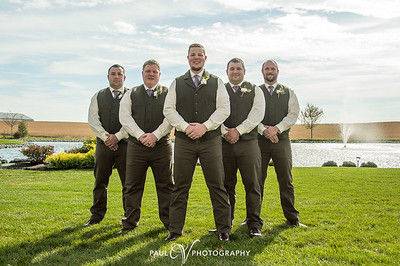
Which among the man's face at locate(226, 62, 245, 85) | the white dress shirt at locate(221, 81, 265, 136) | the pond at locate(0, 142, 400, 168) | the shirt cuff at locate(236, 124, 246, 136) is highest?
the man's face at locate(226, 62, 245, 85)

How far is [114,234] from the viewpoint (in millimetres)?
6262

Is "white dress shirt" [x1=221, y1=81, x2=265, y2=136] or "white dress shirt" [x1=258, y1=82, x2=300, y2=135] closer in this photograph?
"white dress shirt" [x1=221, y1=81, x2=265, y2=136]

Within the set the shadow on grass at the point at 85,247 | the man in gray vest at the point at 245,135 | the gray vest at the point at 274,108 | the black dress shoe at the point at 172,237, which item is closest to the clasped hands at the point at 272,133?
the gray vest at the point at 274,108

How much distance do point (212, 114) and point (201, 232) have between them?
1.89 m

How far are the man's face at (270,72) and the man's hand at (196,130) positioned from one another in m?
1.83

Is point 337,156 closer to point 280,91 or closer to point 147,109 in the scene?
point 280,91

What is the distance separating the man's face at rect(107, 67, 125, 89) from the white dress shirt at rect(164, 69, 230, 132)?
143 cm

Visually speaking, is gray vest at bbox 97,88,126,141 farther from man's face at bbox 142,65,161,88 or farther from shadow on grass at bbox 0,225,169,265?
shadow on grass at bbox 0,225,169,265

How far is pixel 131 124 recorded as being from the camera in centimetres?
620

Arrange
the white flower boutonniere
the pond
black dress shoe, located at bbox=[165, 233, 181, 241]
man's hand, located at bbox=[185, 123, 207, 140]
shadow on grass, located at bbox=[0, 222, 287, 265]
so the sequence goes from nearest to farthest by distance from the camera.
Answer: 1. shadow on grass, located at bbox=[0, 222, 287, 265]
2. man's hand, located at bbox=[185, 123, 207, 140]
3. black dress shoe, located at bbox=[165, 233, 181, 241]
4. the white flower boutonniere
5. the pond

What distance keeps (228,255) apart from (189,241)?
788mm

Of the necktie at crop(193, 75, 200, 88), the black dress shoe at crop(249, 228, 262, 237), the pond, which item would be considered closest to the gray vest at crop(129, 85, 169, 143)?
the necktie at crop(193, 75, 200, 88)

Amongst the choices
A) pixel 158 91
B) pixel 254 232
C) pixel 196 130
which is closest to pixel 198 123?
pixel 196 130

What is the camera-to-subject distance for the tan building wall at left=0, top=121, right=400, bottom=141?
77812 millimetres
